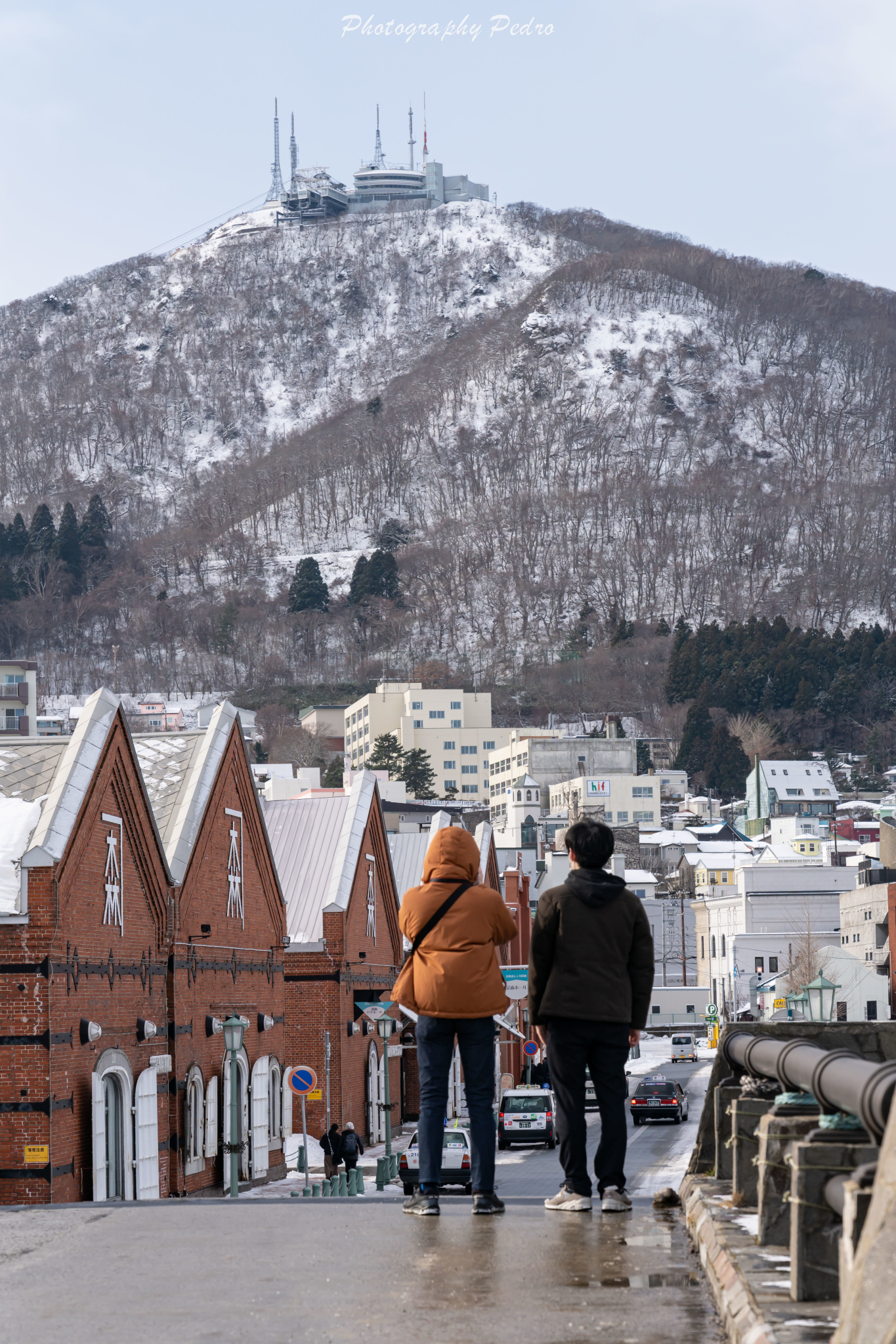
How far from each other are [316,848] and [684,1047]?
210 feet

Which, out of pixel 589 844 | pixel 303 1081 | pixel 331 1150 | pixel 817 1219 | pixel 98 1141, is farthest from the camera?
pixel 331 1150

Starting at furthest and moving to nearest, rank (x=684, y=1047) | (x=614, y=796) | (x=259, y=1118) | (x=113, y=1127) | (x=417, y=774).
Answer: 1. (x=417, y=774)
2. (x=614, y=796)
3. (x=684, y=1047)
4. (x=259, y=1118)
5. (x=113, y=1127)

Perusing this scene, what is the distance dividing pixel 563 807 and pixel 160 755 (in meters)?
131

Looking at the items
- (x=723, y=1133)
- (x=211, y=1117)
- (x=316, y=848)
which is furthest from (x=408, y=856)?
(x=723, y=1133)

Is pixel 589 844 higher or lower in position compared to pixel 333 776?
lower

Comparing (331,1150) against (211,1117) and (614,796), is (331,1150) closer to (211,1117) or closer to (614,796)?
(211,1117)

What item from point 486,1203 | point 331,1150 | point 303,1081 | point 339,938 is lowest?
point 331,1150

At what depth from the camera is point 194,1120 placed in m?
25.5

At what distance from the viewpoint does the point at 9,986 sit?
20.3 m

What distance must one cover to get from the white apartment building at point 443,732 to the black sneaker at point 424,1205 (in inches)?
6605

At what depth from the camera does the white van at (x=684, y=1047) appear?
88.5 m

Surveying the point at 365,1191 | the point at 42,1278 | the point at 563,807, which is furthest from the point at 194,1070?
the point at 563,807

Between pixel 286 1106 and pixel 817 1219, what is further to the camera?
pixel 286 1106

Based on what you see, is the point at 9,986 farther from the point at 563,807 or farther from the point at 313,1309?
the point at 563,807
